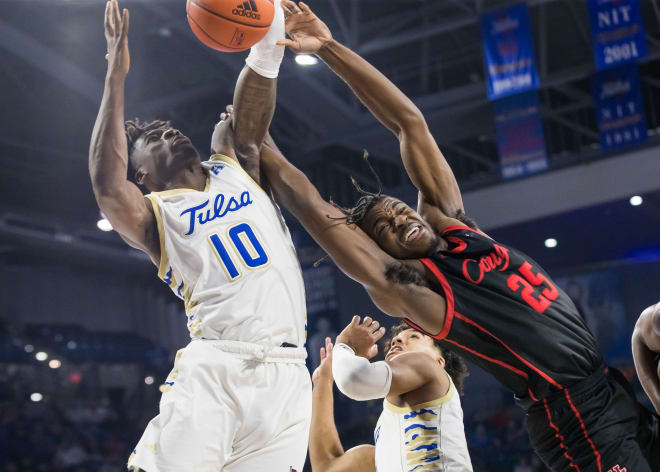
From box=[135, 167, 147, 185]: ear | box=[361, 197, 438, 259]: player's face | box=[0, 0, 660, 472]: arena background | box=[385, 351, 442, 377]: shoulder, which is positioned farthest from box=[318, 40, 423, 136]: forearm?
box=[0, 0, 660, 472]: arena background

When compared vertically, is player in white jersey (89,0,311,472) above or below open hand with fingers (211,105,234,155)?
below

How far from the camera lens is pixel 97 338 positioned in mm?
14812

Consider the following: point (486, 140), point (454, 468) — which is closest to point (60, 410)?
point (486, 140)

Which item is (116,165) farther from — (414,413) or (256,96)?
(414,413)

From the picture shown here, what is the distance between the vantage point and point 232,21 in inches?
112

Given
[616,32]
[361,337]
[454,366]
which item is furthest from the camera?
[616,32]

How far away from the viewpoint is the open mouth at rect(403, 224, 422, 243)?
261cm

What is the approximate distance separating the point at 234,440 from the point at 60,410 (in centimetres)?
1095

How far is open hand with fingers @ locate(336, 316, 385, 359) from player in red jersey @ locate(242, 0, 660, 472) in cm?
49

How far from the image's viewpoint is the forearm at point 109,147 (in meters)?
2.59

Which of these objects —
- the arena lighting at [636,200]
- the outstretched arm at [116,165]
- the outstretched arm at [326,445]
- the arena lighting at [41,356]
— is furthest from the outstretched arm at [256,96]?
the arena lighting at [41,356]

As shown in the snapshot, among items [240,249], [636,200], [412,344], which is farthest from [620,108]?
[240,249]

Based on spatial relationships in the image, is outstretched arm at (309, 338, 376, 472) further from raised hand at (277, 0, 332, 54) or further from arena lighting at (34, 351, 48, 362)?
arena lighting at (34, 351, 48, 362)

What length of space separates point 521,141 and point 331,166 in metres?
4.09
